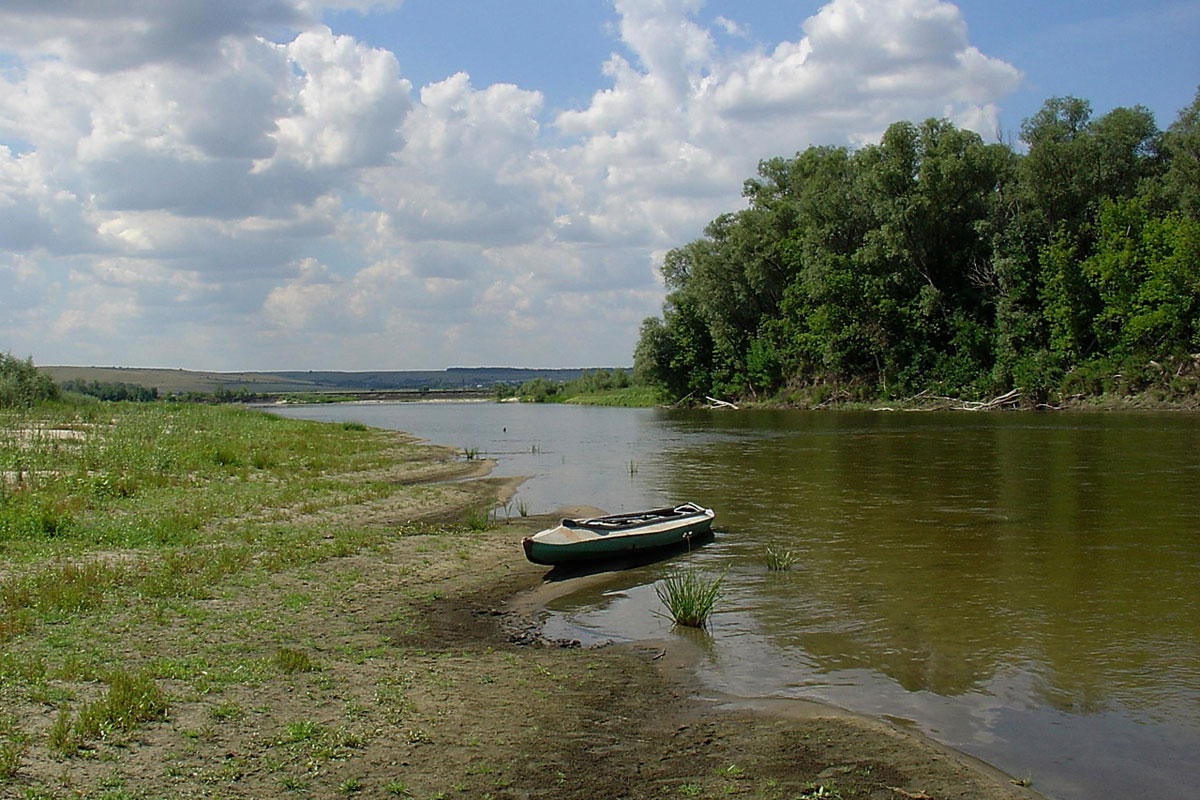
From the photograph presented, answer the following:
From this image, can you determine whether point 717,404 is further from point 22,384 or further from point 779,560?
point 779,560

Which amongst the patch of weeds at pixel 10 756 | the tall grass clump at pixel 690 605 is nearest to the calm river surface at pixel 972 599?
the tall grass clump at pixel 690 605

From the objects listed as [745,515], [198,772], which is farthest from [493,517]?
[198,772]

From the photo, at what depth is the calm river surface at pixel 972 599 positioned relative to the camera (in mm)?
9328

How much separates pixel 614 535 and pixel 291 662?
892cm

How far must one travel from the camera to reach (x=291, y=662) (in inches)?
391

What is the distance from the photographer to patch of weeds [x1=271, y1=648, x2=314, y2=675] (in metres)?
9.83

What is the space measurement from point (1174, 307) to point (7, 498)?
6203cm

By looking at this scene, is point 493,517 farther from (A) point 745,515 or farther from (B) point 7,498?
(B) point 7,498

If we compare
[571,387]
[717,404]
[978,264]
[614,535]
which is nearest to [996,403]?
[978,264]

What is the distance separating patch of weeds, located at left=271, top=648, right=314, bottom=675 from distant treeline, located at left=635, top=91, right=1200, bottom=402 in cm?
6051

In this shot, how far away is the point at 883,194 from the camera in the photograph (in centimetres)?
6938

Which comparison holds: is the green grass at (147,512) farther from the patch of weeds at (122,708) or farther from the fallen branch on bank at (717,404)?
the fallen branch on bank at (717,404)

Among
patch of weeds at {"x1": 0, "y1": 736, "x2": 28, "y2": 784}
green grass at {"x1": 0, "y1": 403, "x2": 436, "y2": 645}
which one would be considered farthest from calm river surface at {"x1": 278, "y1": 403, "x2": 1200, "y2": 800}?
patch of weeds at {"x1": 0, "y1": 736, "x2": 28, "y2": 784}

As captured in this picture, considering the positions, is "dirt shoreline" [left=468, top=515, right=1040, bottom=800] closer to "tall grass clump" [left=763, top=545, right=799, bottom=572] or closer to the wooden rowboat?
the wooden rowboat
